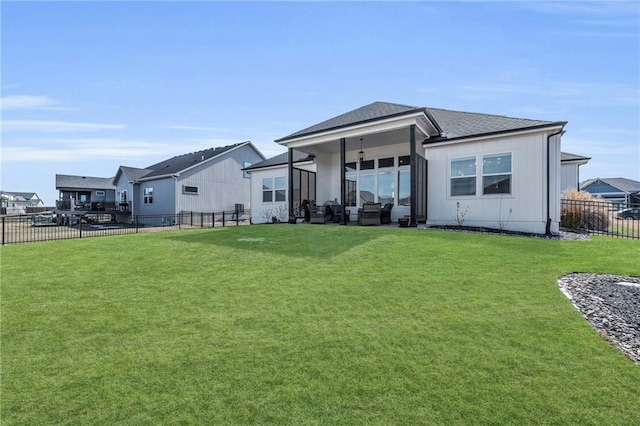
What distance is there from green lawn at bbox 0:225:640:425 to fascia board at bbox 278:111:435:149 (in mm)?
6294

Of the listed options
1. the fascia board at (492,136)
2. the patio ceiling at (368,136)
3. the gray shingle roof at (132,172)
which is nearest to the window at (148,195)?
the gray shingle roof at (132,172)

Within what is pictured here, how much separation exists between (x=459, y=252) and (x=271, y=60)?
415 inches

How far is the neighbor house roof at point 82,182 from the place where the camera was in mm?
35969

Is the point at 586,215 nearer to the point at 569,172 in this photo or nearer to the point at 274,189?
the point at 569,172

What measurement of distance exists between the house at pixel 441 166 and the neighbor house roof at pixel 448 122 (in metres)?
0.04

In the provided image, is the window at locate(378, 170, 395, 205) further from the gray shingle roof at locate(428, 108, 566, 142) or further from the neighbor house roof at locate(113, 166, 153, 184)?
the neighbor house roof at locate(113, 166, 153, 184)

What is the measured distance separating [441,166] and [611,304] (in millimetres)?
8439

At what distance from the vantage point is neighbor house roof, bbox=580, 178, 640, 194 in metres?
49.5

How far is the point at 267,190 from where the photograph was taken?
18.0 meters

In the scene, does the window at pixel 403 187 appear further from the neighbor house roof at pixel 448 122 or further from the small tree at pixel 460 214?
the small tree at pixel 460 214

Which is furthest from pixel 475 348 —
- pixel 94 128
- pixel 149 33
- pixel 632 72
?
pixel 94 128

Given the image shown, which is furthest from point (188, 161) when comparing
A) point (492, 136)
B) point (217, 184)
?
point (492, 136)

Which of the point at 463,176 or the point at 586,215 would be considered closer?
the point at 463,176

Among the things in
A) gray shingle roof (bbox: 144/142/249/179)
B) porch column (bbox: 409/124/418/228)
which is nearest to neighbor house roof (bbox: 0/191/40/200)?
gray shingle roof (bbox: 144/142/249/179)
